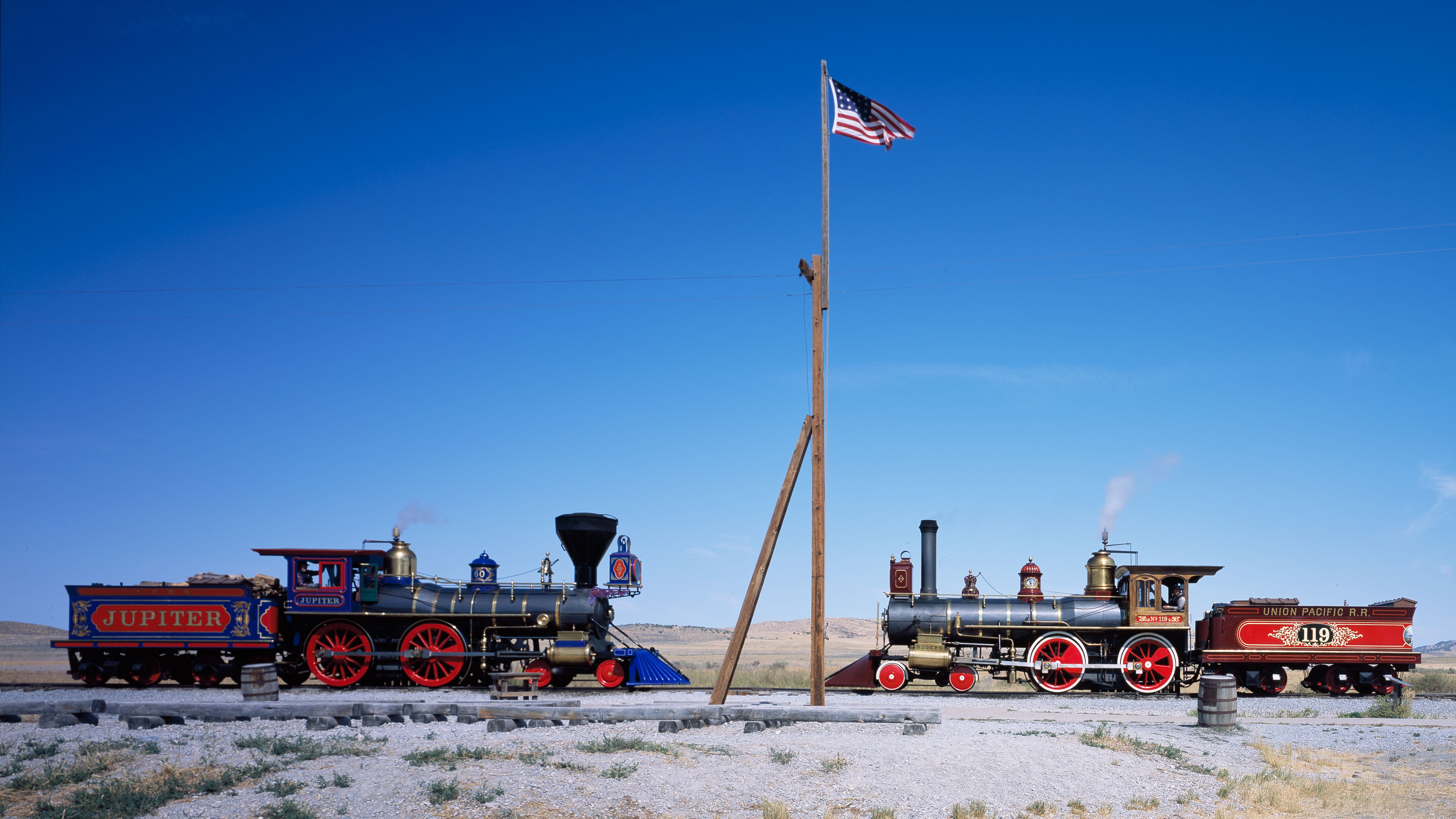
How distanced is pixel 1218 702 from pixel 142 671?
69.1ft

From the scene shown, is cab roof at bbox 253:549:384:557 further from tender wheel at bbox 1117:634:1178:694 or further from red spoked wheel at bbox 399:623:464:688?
tender wheel at bbox 1117:634:1178:694

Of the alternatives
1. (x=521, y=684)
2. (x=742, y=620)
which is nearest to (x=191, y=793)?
(x=742, y=620)

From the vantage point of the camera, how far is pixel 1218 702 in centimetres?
1638

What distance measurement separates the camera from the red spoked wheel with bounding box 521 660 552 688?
22.4 m

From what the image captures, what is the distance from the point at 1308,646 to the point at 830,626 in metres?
78.2

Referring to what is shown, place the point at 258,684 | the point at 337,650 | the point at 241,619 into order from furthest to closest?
the point at 337,650, the point at 241,619, the point at 258,684

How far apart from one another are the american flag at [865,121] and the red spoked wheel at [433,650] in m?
13.2

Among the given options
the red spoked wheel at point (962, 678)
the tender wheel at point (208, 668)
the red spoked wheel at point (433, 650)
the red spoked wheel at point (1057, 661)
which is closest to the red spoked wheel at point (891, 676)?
the red spoked wheel at point (962, 678)

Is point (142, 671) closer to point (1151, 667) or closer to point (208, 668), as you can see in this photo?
point (208, 668)

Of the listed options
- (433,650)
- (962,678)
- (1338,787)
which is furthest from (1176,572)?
(433,650)

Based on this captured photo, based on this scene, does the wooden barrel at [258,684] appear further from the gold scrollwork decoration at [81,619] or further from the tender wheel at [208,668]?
the gold scrollwork decoration at [81,619]

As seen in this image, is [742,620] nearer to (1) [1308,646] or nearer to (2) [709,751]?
(2) [709,751]

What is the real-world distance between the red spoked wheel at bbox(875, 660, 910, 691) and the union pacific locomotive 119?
19 mm

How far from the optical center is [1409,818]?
11766 mm
